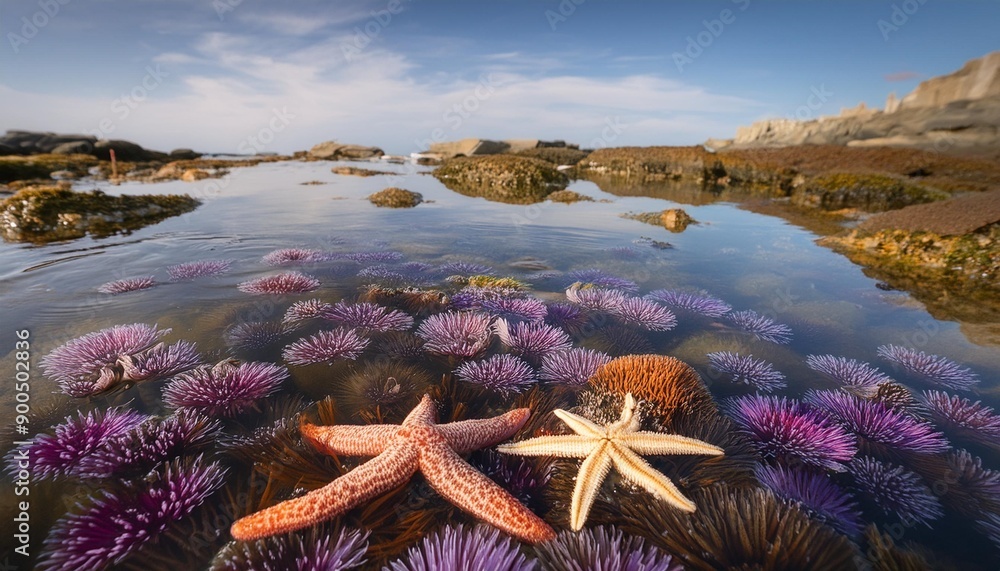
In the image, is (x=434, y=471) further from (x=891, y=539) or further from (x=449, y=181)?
(x=449, y=181)

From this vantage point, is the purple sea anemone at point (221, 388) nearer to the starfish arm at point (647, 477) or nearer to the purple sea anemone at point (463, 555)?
the purple sea anemone at point (463, 555)

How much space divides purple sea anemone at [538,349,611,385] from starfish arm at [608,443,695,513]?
110cm

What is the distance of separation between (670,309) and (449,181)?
2067 cm

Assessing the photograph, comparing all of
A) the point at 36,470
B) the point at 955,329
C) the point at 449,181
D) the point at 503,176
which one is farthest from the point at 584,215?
the point at 449,181

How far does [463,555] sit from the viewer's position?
179 cm

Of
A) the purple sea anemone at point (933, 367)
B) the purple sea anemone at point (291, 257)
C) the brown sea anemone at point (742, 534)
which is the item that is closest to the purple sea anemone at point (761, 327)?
the purple sea anemone at point (933, 367)

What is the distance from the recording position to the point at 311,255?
22.3ft

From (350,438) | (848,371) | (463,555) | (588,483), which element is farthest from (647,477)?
(848,371)

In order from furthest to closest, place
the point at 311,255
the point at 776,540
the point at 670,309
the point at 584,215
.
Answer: the point at 584,215 < the point at 311,255 < the point at 670,309 < the point at 776,540

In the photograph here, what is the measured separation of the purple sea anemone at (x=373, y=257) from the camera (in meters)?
6.79

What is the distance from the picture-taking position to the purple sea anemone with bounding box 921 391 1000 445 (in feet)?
9.30

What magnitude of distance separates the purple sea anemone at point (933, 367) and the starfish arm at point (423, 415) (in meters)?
4.50

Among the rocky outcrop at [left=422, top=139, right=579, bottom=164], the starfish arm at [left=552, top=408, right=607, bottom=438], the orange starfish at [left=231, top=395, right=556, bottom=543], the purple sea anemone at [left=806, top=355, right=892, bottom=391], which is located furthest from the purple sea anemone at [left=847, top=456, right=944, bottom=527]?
the rocky outcrop at [left=422, top=139, right=579, bottom=164]

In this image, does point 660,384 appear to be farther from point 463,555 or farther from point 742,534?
point 463,555
